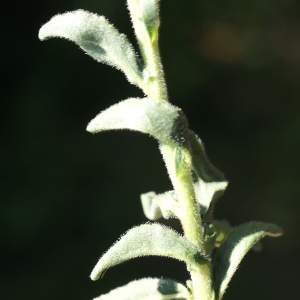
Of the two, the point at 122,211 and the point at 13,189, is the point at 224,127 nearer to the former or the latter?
the point at 122,211

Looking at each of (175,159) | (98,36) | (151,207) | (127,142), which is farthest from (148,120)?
(127,142)

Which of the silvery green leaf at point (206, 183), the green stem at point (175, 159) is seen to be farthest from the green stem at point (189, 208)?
the silvery green leaf at point (206, 183)

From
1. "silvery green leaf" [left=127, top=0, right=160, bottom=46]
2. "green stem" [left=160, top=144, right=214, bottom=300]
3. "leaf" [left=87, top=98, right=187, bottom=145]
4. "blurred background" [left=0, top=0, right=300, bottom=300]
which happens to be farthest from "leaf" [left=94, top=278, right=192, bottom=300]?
"blurred background" [left=0, top=0, right=300, bottom=300]

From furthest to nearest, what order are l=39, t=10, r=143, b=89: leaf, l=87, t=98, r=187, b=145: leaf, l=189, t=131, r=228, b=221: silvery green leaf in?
1. l=189, t=131, r=228, b=221: silvery green leaf
2. l=39, t=10, r=143, b=89: leaf
3. l=87, t=98, r=187, b=145: leaf

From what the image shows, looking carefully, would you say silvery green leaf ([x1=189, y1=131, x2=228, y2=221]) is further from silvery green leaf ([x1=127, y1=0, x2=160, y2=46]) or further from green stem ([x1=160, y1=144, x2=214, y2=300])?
silvery green leaf ([x1=127, y1=0, x2=160, y2=46])

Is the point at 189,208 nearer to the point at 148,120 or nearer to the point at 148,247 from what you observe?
the point at 148,247

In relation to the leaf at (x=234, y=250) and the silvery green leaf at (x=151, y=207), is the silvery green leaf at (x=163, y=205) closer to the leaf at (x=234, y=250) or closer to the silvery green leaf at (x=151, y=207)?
the silvery green leaf at (x=151, y=207)

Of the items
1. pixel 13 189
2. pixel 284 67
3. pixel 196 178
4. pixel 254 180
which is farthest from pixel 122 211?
pixel 196 178

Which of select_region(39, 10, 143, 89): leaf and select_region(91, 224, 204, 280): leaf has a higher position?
select_region(39, 10, 143, 89): leaf
